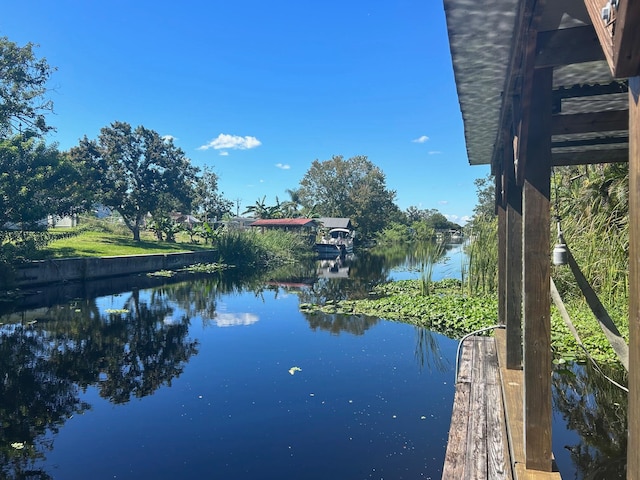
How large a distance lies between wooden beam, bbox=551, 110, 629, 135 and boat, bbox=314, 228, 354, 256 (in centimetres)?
2824

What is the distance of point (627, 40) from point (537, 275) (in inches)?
56.7

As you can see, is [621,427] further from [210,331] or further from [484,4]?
[210,331]

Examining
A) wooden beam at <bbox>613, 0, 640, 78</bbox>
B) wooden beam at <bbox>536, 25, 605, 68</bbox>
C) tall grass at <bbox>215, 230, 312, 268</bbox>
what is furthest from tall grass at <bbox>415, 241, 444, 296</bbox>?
tall grass at <bbox>215, 230, 312, 268</bbox>

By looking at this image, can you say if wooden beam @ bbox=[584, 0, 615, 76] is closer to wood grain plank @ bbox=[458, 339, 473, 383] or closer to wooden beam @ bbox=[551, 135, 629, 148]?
wooden beam @ bbox=[551, 135, 629, 148]

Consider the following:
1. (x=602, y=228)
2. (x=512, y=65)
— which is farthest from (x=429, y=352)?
(x=512, y=65)

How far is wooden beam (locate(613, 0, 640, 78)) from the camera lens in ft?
2.39

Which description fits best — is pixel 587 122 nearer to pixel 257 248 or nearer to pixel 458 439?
pixel 458 439

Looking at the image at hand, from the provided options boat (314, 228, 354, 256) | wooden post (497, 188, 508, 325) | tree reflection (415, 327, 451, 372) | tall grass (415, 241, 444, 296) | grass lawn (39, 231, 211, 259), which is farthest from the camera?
boat (314, 228, 354, 256)

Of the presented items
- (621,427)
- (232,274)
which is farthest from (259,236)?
(621,427)

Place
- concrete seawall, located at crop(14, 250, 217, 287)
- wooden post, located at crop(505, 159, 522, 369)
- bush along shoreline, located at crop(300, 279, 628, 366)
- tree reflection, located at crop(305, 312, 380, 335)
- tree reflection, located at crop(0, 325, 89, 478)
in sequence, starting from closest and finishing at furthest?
wooden post, located at crop(505, 159, 522, 369) → tree reflection, located at crop(0, 325, 89, 478) → bush along shoreline, located at crop(300, 279, 628, 366) → tree reflection, located at crop(305, 312, 380, 335) → concrete seawall, located at crop(14, 250, 217, 287)

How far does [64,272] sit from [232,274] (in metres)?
6.46

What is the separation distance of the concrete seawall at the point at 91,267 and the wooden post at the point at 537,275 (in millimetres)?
14516

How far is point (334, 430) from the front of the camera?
447cm

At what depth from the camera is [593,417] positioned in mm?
4336
